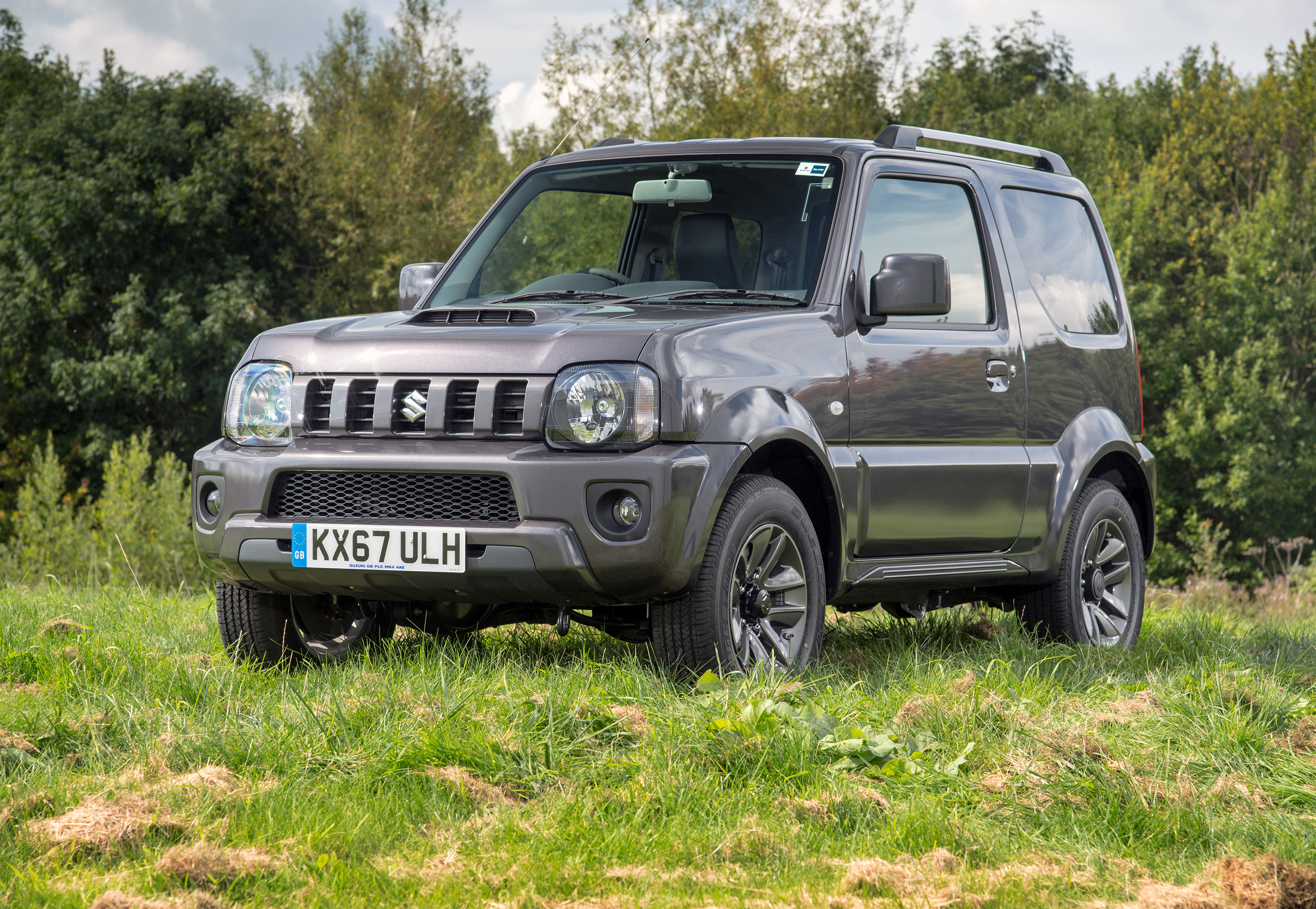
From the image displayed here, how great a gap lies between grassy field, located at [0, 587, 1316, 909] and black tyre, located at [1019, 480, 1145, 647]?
1.30m

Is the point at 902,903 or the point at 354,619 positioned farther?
the point at 354,619

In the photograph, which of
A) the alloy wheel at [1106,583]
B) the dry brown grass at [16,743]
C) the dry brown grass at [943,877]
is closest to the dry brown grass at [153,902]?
the dry brown grass at [16,743]

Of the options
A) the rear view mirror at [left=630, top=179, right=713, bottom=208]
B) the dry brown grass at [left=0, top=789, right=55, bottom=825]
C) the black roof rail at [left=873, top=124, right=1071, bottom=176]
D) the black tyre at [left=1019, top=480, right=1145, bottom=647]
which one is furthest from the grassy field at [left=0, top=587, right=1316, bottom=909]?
the black roof rail at [left=873, top=124, right=1071, bottom=176]

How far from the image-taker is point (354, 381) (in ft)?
15.3

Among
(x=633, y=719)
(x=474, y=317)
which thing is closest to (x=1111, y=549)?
(x=474, y=317)

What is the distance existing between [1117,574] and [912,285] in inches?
94.8

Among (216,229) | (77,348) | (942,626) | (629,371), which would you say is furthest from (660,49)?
(629,371)

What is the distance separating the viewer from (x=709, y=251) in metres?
5.61

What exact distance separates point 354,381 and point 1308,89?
40.4m

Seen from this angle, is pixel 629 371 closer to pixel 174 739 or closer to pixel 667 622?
pixel 667 622

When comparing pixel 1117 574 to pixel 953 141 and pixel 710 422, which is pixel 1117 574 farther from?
pixel 710 422

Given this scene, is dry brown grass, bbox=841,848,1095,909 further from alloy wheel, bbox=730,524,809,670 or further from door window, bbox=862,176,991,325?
door window, bbox=862,176,991,325

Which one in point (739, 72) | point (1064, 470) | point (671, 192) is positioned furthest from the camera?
point (739, 72)

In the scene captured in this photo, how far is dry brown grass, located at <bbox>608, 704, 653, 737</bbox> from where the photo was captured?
12.6 feet
